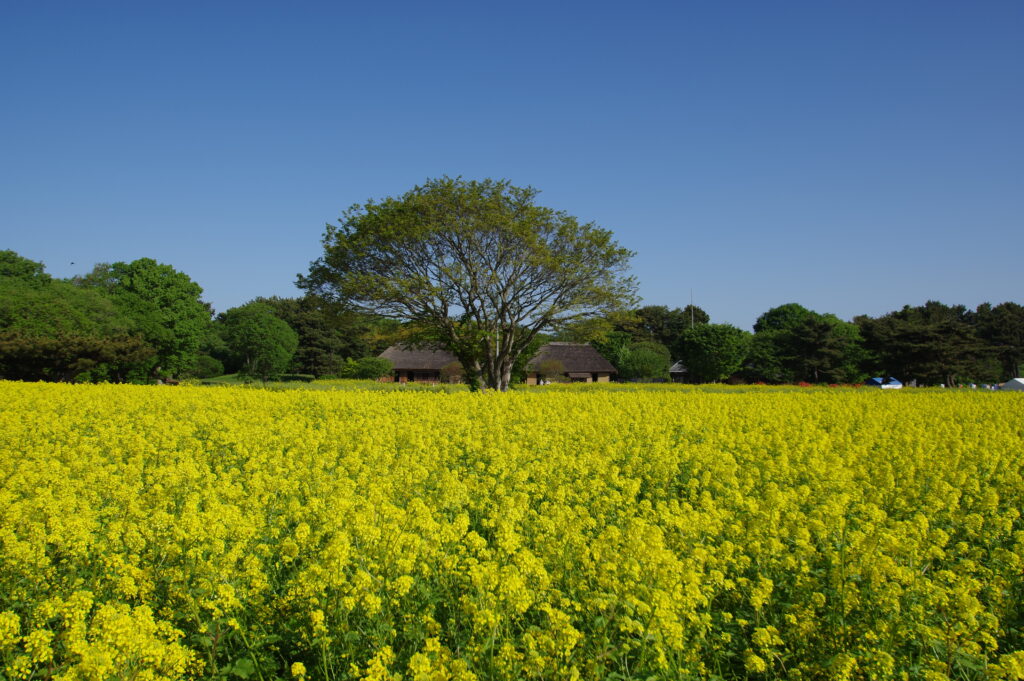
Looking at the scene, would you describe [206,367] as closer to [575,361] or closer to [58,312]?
[58,312]

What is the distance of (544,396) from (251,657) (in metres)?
16.2

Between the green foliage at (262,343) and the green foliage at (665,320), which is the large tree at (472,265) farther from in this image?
the green foliage at (665,320)

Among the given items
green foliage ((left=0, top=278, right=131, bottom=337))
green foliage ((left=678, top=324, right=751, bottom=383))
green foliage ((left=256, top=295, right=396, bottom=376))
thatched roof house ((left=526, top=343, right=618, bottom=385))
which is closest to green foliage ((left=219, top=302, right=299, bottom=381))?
green foliage ((left=256, top=295, right=396, bottom=376))

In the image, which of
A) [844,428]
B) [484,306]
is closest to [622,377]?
[484,306]

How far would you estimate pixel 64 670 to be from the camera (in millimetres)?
3088

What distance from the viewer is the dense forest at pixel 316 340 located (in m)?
33.9

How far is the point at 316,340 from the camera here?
81375 mm

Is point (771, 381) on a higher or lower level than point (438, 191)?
lower

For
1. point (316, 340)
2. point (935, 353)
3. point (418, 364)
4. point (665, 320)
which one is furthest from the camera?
point (665, 320)

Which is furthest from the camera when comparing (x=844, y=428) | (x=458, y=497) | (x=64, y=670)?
(x=844, y=428)

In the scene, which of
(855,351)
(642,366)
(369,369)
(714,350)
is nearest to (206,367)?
(369,369)

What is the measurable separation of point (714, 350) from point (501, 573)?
64442 millimetres

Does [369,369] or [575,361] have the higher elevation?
[575,361]

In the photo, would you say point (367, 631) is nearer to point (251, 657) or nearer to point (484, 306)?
point (251, 657)
